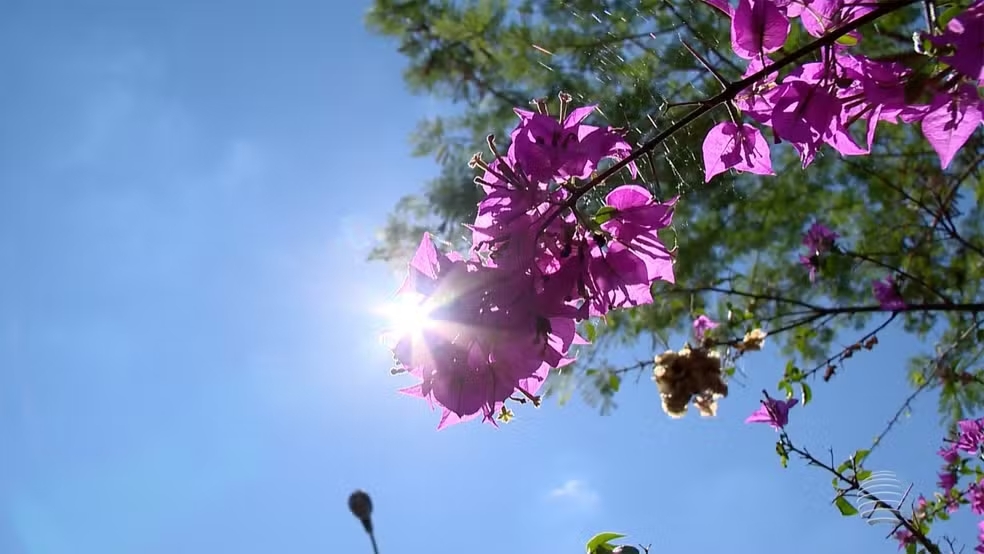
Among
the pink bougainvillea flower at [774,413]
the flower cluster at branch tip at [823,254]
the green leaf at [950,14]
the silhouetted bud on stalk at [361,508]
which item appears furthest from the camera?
the flower cluster at branch tip at [823,254]

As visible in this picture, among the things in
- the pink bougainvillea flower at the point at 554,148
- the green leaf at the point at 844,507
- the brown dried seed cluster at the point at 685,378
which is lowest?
the green leaf at the point at 844,507

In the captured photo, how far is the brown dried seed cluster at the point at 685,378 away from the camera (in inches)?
67.5

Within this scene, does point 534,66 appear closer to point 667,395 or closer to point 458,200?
point 458,200

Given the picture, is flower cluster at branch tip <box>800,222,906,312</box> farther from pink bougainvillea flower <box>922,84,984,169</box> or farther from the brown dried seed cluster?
pink bougainvillea flower <box>922,84,984,169</box>

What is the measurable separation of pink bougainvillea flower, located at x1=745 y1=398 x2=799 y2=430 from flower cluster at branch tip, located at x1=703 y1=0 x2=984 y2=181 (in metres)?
0.91

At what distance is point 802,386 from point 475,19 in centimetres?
283

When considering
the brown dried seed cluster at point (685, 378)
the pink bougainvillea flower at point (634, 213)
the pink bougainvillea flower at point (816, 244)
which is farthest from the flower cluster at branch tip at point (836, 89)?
the pink bougainvillea flower at point (816, 244)

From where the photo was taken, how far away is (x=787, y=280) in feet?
12.2

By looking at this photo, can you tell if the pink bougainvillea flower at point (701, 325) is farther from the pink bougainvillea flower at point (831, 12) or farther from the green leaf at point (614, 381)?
the pink bougainvillea flower at point (831, 12)

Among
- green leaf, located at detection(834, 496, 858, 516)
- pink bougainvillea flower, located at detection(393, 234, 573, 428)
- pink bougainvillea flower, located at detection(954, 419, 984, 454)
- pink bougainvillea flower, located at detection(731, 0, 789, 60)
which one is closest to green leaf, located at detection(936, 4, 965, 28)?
pink bougainvillea flower, located at detection(731, 0, 789, 60)

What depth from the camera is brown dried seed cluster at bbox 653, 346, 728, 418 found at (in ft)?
5.63

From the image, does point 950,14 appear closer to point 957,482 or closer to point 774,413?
point 774,413

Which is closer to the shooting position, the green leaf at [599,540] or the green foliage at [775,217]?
the green leaf at [599,540]

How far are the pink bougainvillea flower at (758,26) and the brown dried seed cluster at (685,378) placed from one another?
3.59 ft
